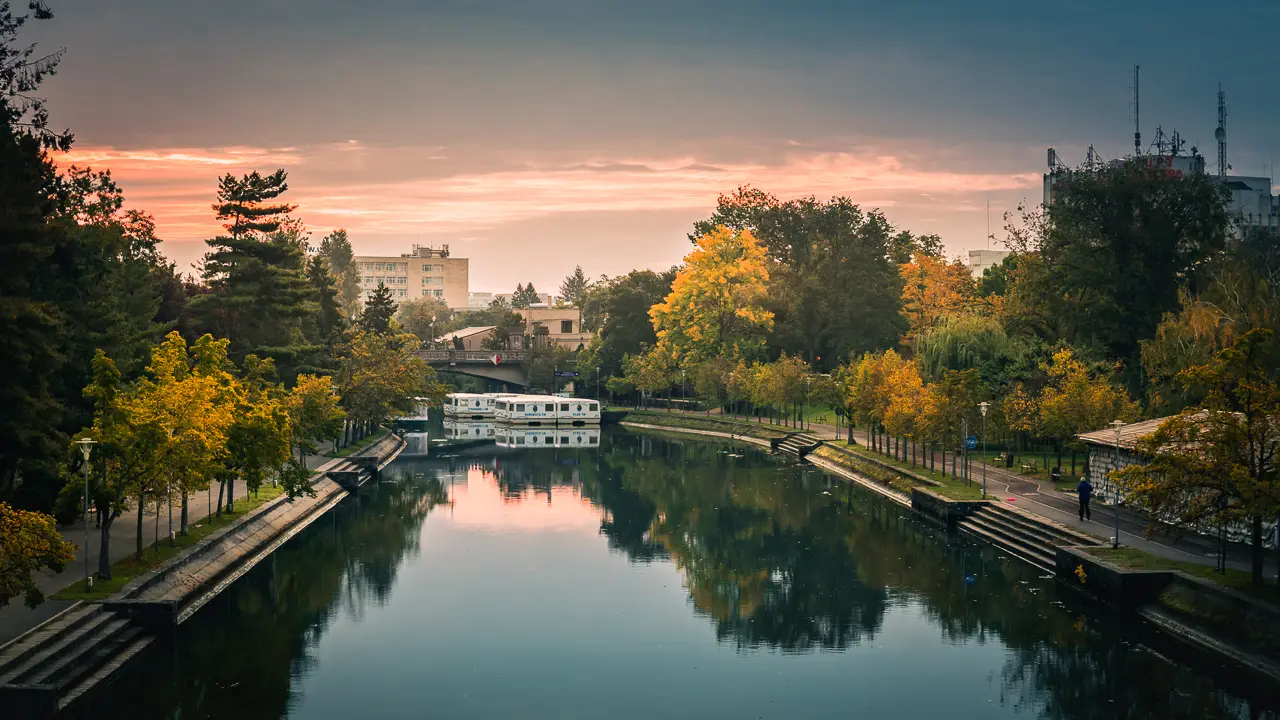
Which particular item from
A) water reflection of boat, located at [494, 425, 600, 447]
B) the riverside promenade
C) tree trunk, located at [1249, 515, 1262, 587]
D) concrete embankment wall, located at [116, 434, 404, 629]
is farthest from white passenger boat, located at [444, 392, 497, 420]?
tree trunk, located at [1249, 515, 1262, 587]

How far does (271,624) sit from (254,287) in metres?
44.5

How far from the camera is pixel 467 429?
13325cm

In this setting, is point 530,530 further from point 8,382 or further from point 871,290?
point 871,290

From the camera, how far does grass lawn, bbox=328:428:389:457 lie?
280 feet

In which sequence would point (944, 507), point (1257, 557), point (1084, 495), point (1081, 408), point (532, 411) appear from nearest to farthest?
point (1257, 557), point (1084, 495), point (1081, 408), point (944, 507), point (532, 411)

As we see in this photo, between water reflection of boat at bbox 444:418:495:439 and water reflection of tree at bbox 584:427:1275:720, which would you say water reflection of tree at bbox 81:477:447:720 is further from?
water reflection of boat at bbox 444:418:495:439

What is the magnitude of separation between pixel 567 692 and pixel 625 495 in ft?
140

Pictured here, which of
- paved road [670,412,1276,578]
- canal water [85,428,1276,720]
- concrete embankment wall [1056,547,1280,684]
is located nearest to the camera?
canal water [85,428,1276,720]

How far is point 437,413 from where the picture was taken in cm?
Answer: 16238

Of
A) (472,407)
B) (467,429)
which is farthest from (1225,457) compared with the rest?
(472,407)

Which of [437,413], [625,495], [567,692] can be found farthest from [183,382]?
[437,413]

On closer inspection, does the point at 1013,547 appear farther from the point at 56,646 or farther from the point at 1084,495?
the point at 56,646

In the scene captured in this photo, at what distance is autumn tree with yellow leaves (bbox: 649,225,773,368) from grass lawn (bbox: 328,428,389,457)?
31553 millimetres

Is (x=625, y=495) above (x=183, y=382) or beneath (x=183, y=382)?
beneath
